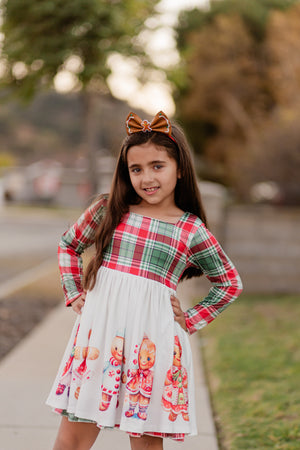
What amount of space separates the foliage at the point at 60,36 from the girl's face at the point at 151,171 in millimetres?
5339

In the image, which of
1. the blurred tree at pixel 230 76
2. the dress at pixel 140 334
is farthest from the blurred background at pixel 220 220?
the blurred tree at pixel 230 76

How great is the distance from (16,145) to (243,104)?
44.4m

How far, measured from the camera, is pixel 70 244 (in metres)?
2.36

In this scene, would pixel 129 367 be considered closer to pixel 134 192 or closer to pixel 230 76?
pixel 134 192

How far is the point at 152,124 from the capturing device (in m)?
2.21

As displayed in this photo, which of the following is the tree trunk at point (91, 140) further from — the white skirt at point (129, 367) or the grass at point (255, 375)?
the white skirt at point (129, 367)

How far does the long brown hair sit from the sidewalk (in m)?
1.14

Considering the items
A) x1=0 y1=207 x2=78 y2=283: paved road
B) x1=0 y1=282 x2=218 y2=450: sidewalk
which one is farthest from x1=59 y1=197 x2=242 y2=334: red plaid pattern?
x1=0 y1=207 x2=78 y2=283: paved road

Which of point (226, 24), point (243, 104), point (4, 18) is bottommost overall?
point (4, 18)

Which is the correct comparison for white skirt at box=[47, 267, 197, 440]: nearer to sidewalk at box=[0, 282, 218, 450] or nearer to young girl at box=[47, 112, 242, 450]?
young girl at box=[47, 112, 242, 450]

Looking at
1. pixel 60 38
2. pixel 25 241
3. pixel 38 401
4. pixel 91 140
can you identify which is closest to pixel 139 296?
pixel 38 401

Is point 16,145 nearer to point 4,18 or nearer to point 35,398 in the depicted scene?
point 4,18

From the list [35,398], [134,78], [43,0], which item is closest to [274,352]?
[35,398]

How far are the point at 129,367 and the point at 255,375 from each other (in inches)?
90.6
